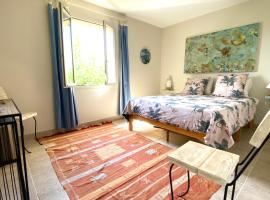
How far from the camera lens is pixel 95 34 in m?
3.22

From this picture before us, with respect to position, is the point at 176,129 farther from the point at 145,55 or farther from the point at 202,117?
the point at 145,55

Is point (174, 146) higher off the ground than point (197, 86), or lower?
lower

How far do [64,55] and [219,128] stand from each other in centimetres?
248

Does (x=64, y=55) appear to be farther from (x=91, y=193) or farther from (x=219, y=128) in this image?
(x=219, y=128)

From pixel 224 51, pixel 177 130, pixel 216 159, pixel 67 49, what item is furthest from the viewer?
pixel 224 51

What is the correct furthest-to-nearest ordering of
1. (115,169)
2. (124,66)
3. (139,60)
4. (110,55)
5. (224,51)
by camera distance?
(139,60) < (124,66) < (110,55) < (224,51) < (115,169)

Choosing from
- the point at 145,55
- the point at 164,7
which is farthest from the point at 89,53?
the point at 164,7

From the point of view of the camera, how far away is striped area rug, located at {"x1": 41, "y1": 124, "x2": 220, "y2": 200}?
1.39 metres

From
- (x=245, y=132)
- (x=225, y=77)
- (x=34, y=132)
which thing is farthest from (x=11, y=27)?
(x=245, y=132)

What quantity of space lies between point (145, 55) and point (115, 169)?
3046mm

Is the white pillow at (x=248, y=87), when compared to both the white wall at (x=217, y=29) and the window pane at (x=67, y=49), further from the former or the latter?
the window pane at (x=67, y=49)

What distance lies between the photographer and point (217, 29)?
335 cm

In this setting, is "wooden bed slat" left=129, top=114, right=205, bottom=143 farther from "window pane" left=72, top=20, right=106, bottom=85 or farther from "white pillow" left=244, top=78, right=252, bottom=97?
"white pillow" left=244, top=78, right=252, bottom=97

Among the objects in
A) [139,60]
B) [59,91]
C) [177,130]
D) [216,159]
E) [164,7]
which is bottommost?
[177,130]
